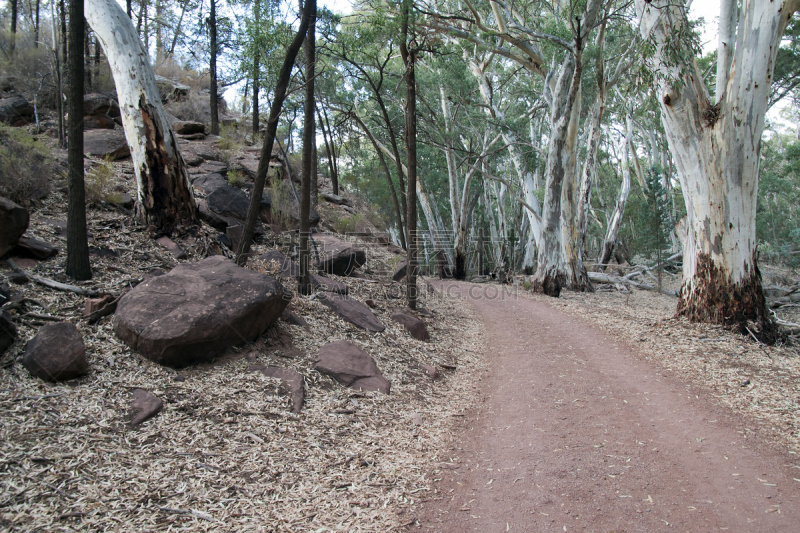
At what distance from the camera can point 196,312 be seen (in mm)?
4359

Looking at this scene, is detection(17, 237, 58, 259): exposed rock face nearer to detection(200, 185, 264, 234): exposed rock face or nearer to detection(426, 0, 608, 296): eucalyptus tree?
detection(200, 185, 264, 234): exposed rock face

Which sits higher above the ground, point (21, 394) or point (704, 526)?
point (21, 394)

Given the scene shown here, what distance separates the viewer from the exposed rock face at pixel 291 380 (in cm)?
426

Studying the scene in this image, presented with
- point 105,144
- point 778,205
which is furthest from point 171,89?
point 778,205

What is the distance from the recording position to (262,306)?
484 cm

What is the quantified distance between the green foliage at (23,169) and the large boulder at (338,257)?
442 cm

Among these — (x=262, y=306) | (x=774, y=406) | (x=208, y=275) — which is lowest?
(x=774, y=406)

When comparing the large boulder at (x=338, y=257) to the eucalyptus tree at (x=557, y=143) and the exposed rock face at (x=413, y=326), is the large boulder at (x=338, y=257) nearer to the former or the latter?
the exposed rock face at (x=413, y=326)

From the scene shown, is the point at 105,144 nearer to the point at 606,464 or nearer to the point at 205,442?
the point at 205,442

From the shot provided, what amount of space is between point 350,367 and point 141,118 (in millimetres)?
5215

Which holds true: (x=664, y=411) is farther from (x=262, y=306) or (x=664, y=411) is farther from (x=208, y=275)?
(x=208, y=275)

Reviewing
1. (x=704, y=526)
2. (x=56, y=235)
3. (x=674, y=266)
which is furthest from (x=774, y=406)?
(x=674, y=266)

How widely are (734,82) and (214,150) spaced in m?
11.8

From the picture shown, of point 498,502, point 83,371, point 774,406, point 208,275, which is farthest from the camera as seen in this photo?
point 208,275
